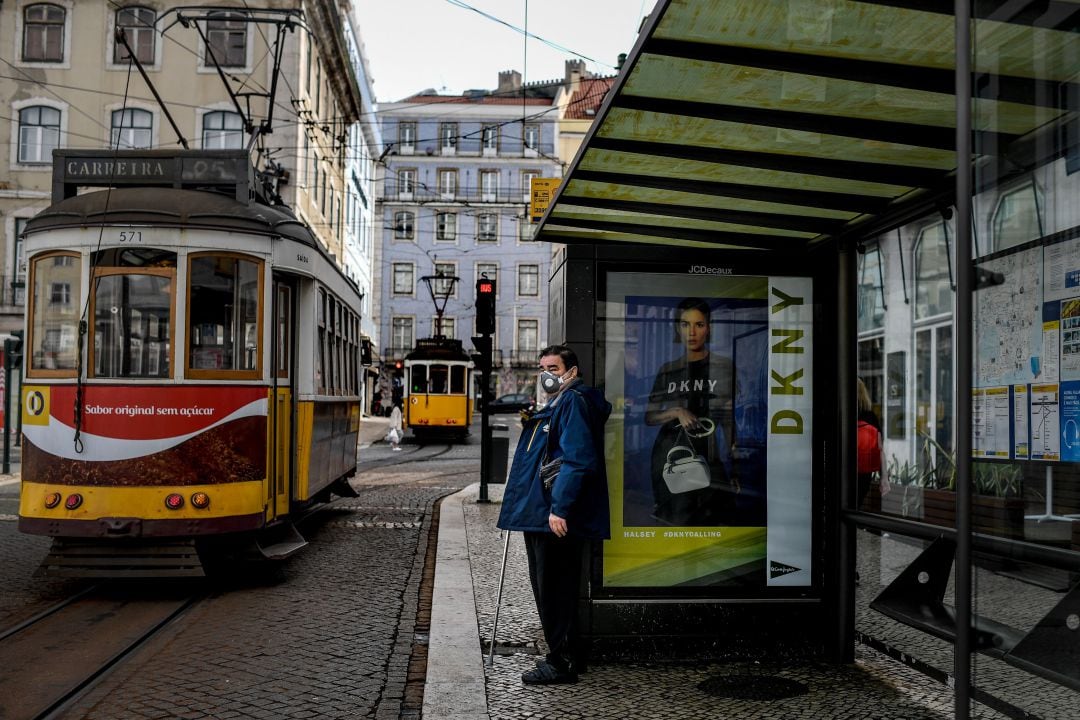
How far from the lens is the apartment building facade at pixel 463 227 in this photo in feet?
236

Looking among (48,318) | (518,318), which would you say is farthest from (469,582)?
(518,318)

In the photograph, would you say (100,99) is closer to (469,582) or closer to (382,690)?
(469,582)

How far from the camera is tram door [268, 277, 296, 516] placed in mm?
9000

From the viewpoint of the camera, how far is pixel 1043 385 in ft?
12.7

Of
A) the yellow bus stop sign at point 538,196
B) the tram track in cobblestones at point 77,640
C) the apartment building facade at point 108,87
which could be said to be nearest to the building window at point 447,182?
the apartment building facade at point 108,87

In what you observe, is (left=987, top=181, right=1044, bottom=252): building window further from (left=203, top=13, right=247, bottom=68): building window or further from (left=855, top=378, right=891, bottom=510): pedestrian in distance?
(left=203, top=13, right=247, bottom=68): building window

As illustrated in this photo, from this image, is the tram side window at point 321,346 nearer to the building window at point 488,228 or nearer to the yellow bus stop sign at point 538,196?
the yellow bus stop sign at point 538,196

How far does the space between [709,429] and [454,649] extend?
1.89 metres

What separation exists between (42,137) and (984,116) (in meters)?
35.9

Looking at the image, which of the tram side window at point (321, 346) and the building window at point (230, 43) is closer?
the tram side window at point (321, 346)

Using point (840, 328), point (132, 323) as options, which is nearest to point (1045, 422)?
point (840, 328)

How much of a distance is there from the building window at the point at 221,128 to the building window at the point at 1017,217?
3313cm

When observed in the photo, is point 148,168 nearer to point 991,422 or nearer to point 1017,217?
point 991,422

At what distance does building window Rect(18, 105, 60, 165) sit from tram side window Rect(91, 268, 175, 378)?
28601 millimetres
